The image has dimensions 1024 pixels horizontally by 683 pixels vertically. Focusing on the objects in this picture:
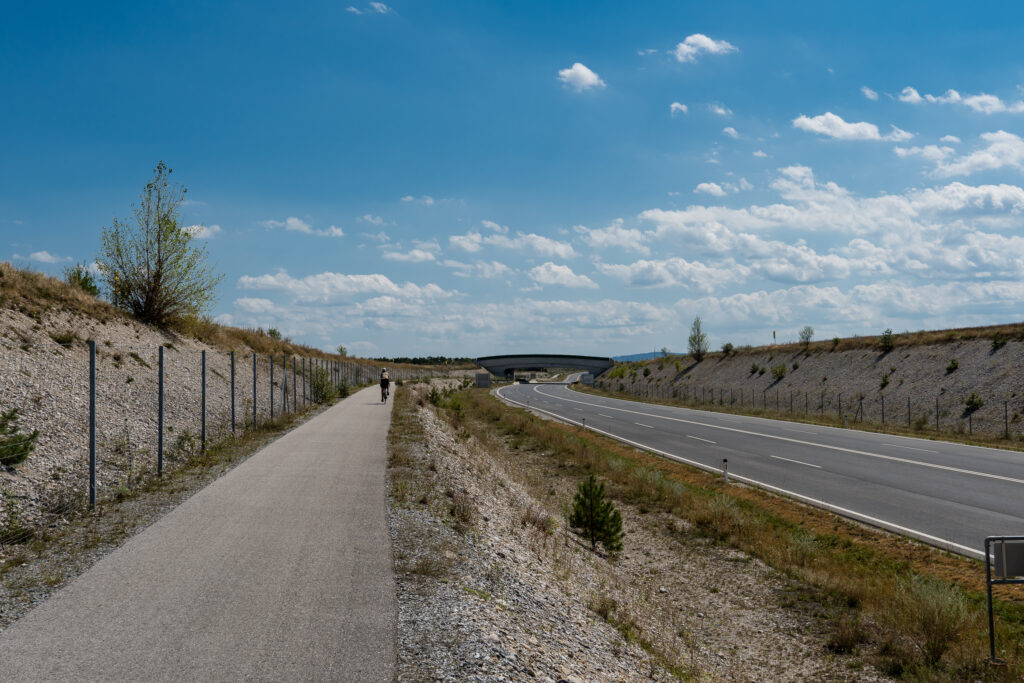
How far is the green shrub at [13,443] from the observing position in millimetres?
10349

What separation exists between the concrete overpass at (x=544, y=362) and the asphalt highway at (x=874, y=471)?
318 ft

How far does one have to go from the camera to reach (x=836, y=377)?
53156mm

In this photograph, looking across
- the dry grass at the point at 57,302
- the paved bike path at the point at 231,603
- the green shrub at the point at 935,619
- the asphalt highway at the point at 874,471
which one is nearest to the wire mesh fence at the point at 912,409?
the asphalt highway at the point at 874,471

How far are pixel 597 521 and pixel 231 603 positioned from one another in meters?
9.09

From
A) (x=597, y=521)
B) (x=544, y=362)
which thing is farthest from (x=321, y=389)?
(x=544, y=362)

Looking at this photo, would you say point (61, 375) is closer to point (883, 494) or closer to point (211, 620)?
point (211, 620)

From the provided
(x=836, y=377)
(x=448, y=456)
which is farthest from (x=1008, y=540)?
(x=836, y=377)

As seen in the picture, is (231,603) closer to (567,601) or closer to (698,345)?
(567,601)

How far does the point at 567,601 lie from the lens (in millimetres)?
8773

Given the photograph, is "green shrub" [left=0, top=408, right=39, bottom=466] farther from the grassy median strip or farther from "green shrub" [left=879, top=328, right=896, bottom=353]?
"green shrub" [left=879, top=328, right=896, bottom=353]

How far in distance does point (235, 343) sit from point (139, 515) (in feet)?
95.9

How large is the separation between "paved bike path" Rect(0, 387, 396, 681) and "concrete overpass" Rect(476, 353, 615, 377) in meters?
123

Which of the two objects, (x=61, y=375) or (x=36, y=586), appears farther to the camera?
(x=61, y=375)

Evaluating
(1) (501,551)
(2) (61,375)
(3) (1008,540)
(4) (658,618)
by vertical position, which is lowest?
(4) (658,618)
